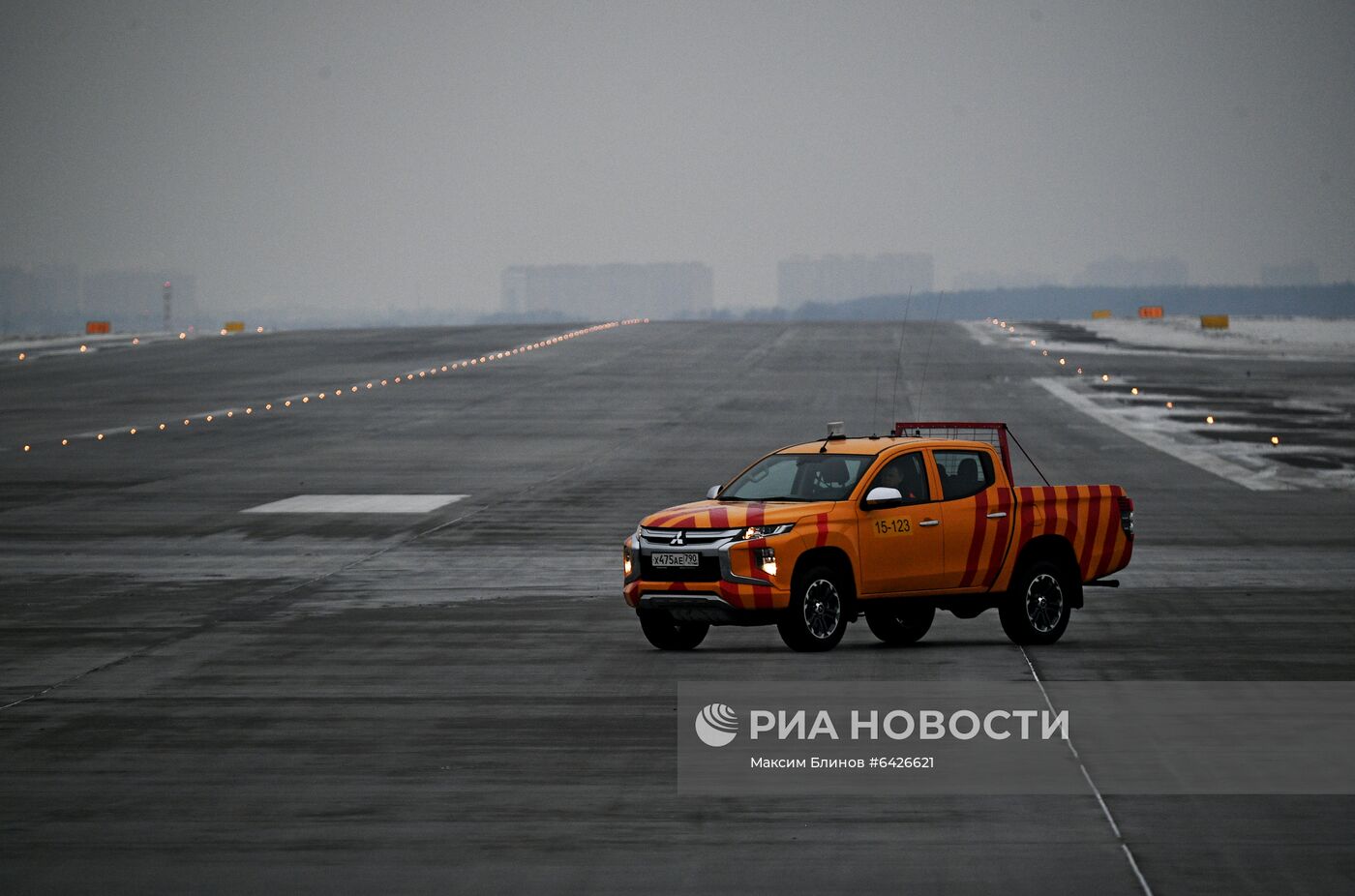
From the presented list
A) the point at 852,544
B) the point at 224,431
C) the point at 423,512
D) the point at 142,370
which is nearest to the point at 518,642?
the point at 852,544

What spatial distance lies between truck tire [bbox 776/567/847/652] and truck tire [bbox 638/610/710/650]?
1.00 metres

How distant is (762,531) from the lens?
17.0 metres

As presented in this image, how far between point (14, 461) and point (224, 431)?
7.75 m

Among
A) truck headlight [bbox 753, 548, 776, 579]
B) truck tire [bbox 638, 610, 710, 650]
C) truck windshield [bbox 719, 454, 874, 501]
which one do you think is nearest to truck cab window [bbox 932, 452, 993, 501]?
truck windshield [bbox 719, 454, 874, 501]

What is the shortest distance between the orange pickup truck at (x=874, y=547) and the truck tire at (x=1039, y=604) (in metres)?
0.01

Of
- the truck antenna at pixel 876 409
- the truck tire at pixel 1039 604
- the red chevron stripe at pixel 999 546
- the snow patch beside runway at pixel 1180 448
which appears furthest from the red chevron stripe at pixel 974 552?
the truck antenna at pixel 876 409

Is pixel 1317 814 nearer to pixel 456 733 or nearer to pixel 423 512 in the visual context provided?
pixel 456 733

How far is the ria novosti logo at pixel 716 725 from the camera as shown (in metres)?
13.6

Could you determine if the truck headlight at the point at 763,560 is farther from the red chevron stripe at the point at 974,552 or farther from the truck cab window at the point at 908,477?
the red chevron stripe at the point at 974,552

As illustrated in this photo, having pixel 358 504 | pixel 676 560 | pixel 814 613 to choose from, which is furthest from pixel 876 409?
pixel 676 560

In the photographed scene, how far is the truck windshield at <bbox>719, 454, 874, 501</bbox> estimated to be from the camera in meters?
17.9

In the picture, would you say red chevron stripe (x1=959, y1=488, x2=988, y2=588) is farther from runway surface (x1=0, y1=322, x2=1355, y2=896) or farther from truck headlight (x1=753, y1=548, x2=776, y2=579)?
truck headlight (x1=753, y1=548, x2=776, y2=579)

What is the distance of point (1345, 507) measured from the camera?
111 feet

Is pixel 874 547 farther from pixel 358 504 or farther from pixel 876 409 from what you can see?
pixel 876 409
